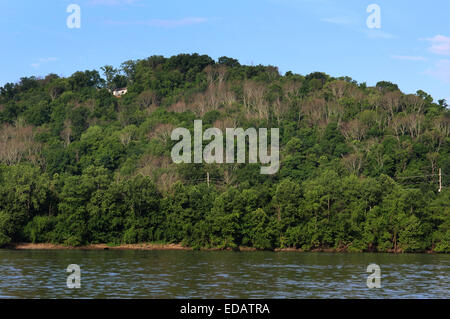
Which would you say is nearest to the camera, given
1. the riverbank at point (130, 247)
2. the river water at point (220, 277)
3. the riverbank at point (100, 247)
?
the river water at point (220, 277)

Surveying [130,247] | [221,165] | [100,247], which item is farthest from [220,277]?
[221,165]

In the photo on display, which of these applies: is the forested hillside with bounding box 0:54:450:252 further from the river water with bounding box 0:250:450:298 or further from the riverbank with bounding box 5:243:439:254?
the river water with bounding box 0:250:450:298

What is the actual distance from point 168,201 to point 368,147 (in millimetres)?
41885

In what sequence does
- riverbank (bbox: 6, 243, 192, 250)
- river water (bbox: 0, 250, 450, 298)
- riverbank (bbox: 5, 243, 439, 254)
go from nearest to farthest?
river water (bbox: 0, 250, 450, 298)
riverbank (bbox: 5, 243, 439, 254)
riverbank (bbox: 6, 243, 192, 250)

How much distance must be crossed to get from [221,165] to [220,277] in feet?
190

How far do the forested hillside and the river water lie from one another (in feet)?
45.4

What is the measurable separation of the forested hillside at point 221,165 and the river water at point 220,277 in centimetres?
1383

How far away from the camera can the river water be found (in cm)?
3644

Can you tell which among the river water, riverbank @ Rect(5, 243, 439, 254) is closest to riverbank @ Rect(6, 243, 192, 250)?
riverbank @ Rect(5, 243, 439, 254)

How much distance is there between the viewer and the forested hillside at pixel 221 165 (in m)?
75.9

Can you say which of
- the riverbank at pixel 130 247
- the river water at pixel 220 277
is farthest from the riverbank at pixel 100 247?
the river water at pixel 220 277

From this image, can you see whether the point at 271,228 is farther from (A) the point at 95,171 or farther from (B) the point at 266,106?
(B) the point at 266,106

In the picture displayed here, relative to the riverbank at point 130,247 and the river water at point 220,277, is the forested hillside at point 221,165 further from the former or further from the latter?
the river water at point 220,277
